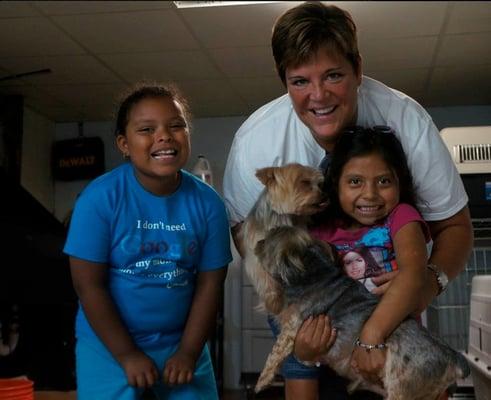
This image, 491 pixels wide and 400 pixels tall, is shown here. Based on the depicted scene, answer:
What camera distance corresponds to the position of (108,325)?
56.9 inches

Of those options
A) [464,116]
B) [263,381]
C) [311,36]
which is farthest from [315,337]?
[464,116]

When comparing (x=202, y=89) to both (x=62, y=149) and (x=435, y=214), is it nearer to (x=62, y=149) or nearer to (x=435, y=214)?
(x=62, y=149)

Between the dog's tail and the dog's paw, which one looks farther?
the dog's paw

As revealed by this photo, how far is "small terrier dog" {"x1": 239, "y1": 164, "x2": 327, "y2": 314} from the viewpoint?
1497 mm

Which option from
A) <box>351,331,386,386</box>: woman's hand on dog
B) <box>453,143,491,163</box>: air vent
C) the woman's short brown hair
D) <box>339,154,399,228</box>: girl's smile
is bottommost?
<box>351,331,386,386</box>: woman's hand on dog

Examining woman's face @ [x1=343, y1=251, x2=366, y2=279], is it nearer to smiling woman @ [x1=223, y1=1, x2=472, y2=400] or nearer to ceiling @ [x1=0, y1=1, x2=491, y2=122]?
smiling woman @ [x1=223, y1=1, x2=472, y2=400]

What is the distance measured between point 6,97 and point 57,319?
1.85 meters

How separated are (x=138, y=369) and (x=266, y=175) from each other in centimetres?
55

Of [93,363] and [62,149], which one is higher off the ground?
[62,149]

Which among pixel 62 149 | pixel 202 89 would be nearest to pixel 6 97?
pixel 62 149

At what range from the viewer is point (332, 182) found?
1542mm

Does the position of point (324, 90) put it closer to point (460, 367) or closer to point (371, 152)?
point (371, 152)

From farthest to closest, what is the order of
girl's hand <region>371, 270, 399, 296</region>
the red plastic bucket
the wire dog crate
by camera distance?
the wire dog crate < the red plastic bucket < girl's hand <region>371, 270, 399, 296</region>

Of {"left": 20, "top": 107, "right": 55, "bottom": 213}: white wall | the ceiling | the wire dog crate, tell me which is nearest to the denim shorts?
the ceiling
